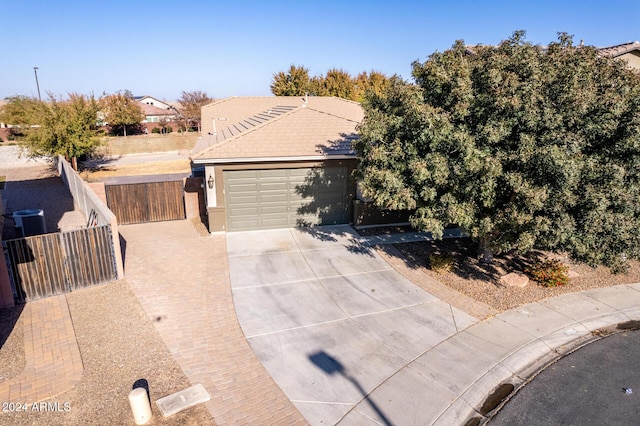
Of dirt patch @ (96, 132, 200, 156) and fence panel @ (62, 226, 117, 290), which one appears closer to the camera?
fence panel @ (62, 226, 117, 290)

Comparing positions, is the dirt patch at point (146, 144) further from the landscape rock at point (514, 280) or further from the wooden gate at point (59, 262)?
the landscape rock at point (514, 280)

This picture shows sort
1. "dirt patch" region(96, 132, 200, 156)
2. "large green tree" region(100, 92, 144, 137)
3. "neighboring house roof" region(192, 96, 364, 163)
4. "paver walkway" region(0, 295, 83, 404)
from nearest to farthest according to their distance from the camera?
"paver walkway" region(0, 295, 83, 404)
"neighboring house roof" region(192, 96, 364, 163)
"dirt patch" region(96, 132, 200, 156)
"large green tree" region(100, 92, 144, 137)

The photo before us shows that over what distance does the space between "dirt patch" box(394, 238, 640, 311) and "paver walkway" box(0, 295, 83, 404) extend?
9085 mm

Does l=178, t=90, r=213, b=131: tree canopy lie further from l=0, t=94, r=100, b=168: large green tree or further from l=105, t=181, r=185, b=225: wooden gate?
l=105, t=181, r=185, b=225: wooden gate

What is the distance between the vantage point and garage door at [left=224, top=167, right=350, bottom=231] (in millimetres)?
14438

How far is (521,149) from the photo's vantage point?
860 centimetres

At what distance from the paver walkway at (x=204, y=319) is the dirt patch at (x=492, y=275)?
19.8 ft

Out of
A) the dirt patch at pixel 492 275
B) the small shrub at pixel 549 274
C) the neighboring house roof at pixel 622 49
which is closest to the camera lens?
the dirt patch at pixel 492 275

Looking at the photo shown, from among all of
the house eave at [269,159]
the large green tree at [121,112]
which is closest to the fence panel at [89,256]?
the house eave at [269,159]

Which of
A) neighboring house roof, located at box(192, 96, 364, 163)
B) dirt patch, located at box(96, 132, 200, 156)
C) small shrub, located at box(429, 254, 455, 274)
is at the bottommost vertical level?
small shrub, located at box(429, 254, 455, 274)

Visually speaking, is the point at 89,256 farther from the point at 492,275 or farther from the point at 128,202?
the point at 492,275

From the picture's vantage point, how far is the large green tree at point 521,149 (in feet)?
27.3

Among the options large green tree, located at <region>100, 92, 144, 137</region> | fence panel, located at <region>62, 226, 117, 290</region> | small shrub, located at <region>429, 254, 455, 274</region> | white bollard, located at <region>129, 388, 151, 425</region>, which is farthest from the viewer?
large green tree, located at <region>100, 92, 144, 137</region>

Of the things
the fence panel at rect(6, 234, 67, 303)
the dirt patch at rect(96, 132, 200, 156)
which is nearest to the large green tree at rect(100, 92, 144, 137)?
the dirt patch at rect(96, 132, 200, 156)
